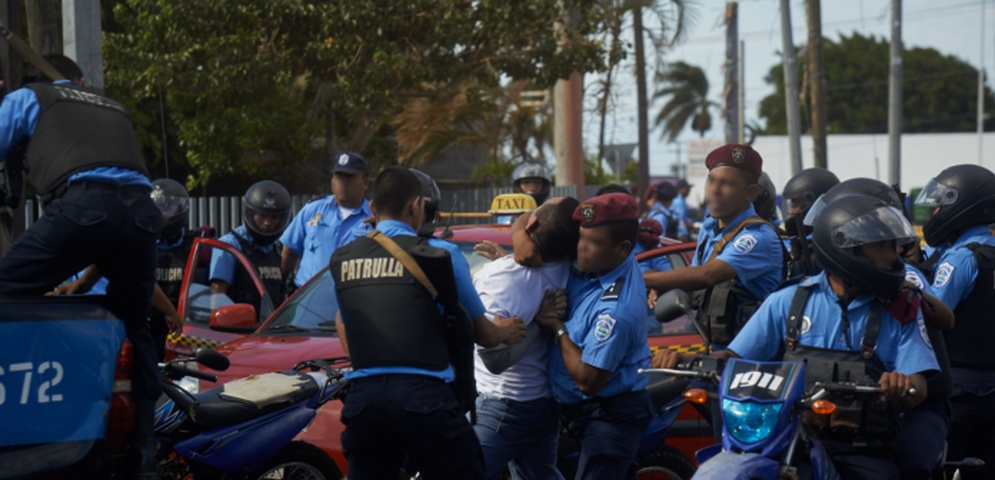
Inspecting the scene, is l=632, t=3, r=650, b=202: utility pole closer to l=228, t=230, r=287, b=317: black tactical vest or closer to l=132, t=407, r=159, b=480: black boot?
l=228, t=230, r=287, b=317: black tactical vest

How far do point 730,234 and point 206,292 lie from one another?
347 cm

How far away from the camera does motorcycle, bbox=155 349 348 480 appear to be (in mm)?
5465

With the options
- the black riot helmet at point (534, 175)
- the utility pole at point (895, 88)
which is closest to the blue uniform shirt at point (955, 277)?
the black riot helmet at point (534, 175)

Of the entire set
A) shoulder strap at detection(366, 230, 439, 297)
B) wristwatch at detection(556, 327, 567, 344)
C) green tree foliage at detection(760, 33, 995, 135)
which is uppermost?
green tree foliage at detection(760, 33, 995, 135)

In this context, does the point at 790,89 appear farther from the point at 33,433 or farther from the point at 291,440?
the point at 33,433

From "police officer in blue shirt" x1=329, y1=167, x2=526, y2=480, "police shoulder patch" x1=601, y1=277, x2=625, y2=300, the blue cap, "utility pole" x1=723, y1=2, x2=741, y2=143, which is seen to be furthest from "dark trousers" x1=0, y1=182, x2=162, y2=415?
"utility pole" x1=723, y1=2, x2=741, y2=143

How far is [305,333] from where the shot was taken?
7145 millimetres

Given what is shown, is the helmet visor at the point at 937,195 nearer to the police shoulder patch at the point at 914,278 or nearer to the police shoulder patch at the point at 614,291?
the police shoulder patch at the point at 914,278

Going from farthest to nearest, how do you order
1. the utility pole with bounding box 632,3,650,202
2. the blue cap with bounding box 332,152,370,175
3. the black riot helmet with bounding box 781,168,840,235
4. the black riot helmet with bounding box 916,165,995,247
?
the utility pole with bounding box 632,3,650,202
the blue cap with bounding box 332,152,370,175
the black riot helmet with bounding box 781,168,840,235
the black riot helmet with bounding box 916,165,995,247

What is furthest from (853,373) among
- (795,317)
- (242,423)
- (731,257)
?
(242,423)

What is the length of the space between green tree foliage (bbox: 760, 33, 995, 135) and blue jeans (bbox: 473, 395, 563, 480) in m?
85.4

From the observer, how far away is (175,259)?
27.7 feet

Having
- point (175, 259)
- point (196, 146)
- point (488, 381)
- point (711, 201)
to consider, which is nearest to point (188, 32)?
point (196, 146)

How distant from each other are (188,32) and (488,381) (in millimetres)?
11480
